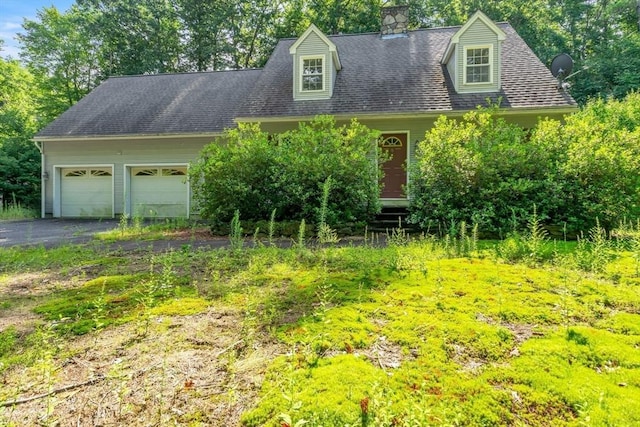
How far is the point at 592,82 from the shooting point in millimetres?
18812

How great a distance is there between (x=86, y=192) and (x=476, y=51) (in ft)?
47.2

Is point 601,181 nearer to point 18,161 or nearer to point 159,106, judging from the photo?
point 159,106

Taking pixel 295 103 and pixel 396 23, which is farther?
pixel 396 23

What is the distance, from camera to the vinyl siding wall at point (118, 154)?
1251cm

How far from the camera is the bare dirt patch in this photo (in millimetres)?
1648

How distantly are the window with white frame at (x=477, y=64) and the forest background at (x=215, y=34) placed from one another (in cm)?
1072

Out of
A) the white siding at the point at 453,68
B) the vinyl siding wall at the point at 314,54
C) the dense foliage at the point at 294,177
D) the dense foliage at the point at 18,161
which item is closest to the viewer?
the dense foliage at the point at 294,177

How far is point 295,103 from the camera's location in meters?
11.2

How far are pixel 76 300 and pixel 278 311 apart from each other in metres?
1.83

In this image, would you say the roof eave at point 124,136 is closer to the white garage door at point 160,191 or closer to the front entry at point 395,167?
the white garage door at point 160,191

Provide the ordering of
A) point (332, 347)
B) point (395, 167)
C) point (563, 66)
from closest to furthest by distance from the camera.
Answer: point (332, 347) < point (563, 66) < point (395, 167)

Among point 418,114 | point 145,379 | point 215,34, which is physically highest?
point 215,34

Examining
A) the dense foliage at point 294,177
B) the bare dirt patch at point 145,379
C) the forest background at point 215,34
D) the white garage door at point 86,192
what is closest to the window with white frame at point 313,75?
the dense foliage at point 294,177

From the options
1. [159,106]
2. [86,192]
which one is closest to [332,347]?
[159,106]
